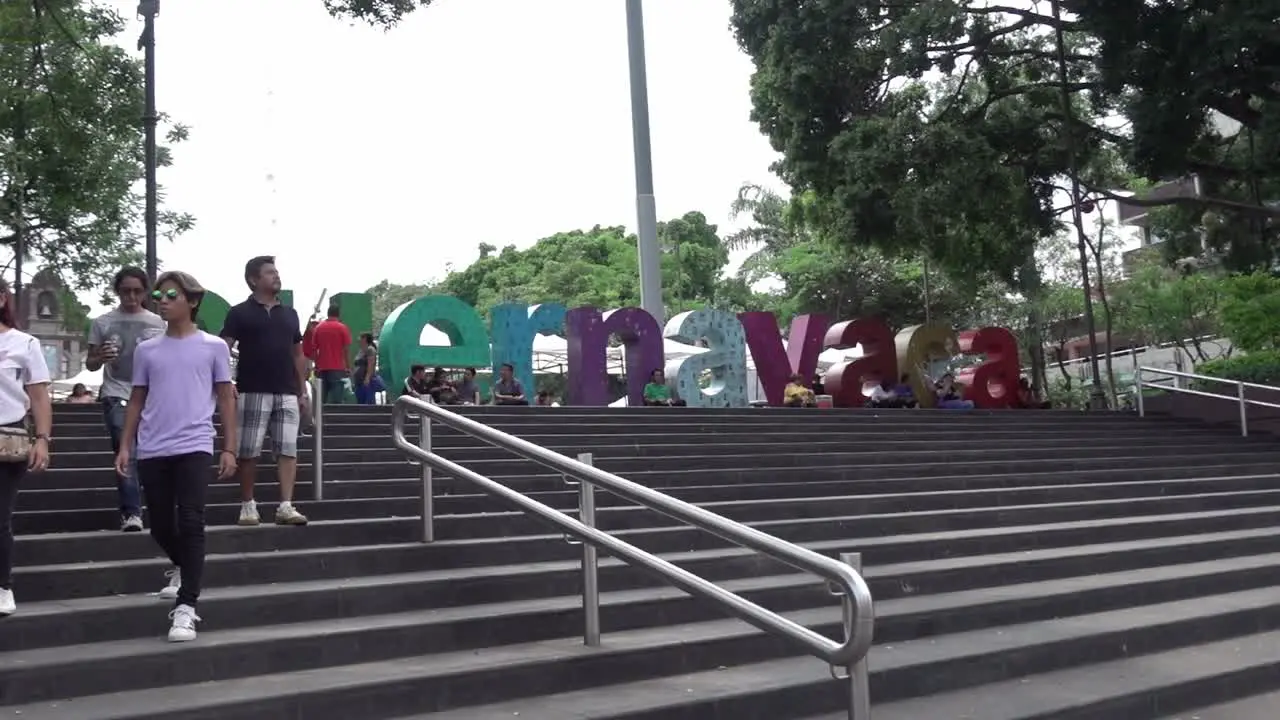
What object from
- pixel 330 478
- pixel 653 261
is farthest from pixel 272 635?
pixel 653 261

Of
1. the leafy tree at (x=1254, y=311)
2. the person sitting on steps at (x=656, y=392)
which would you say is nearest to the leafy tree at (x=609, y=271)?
the leafy tree at (x=1254, y=311)

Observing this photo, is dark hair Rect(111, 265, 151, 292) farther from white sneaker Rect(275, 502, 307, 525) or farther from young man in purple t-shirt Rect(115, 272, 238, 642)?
white sneaker Rect(275, 502, 307, 525)

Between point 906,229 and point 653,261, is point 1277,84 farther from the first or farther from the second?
point 653,261

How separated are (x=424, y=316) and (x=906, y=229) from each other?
A: 26.6 ft

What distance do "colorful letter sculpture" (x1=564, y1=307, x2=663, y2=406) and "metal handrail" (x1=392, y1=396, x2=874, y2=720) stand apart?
381 inches

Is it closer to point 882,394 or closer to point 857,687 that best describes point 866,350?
point 882,394

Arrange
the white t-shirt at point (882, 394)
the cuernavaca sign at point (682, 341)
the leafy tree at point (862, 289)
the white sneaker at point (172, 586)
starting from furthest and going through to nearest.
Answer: the leafy tree at point (862, 289) → the white t-shirt at point (882, 394) → the cuernavaca sign at point (682, 341) → the white sneaker at point (172, 586)

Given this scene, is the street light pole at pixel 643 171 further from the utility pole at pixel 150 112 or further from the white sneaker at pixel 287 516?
the white sneaker at pixel 287 516

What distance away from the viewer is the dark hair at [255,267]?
7.11 metres

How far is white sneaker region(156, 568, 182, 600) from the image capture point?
5879mm

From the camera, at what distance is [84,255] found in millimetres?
25828

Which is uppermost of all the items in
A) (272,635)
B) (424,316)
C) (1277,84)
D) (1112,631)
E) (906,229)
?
(1277,84)

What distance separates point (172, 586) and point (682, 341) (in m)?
13.8

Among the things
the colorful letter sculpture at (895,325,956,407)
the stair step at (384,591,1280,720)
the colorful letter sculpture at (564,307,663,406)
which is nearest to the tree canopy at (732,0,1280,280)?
the colorful letter sculpture at (895,325,956,407)
